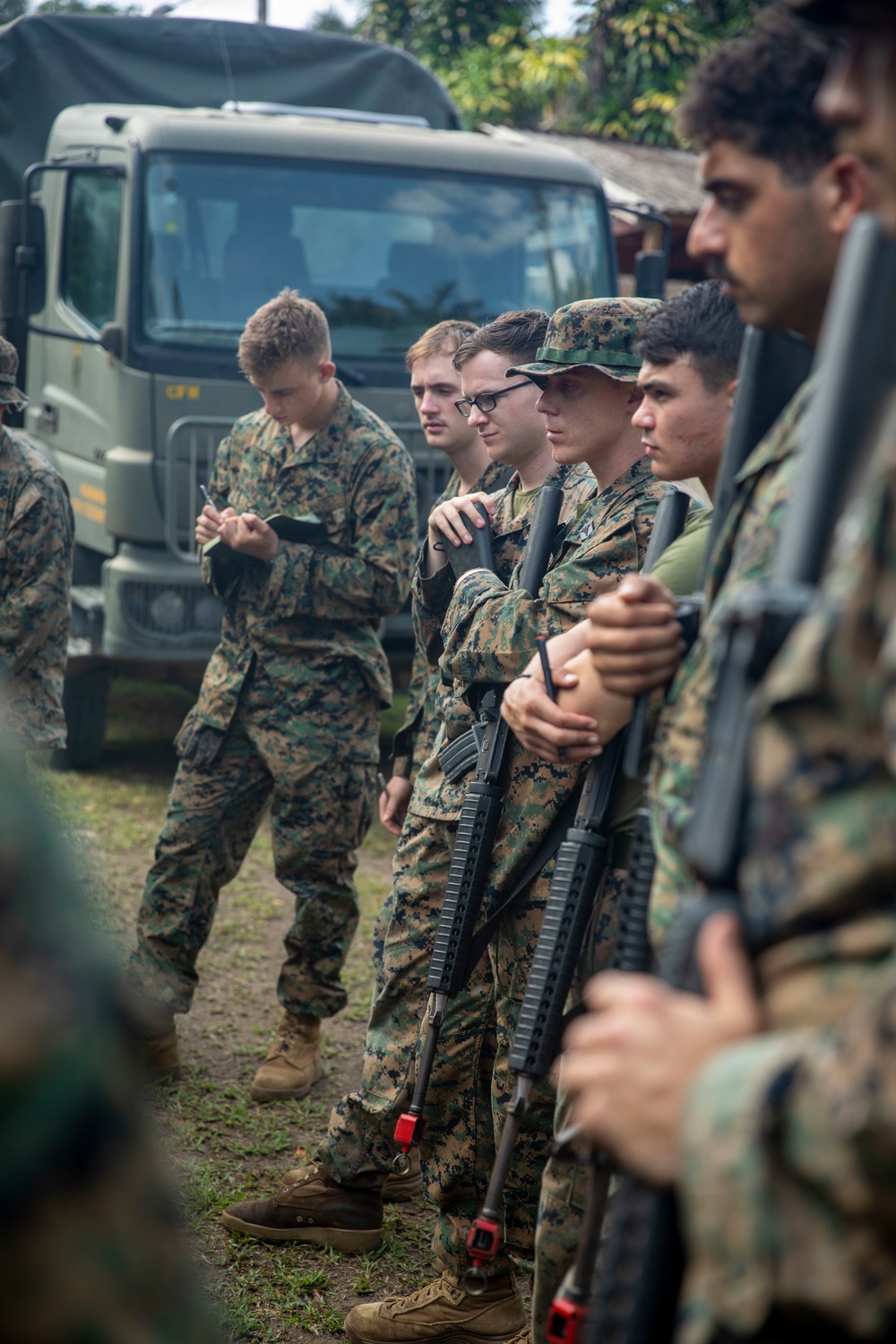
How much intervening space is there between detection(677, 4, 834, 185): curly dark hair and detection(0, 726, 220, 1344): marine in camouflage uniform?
100 centimetres

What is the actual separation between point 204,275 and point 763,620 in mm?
4970

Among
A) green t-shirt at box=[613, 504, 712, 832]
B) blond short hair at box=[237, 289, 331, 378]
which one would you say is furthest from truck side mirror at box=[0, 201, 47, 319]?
green t-shirt at box=[613, 504, 712, 832]

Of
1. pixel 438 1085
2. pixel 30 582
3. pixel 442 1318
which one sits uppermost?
pixel 30 582

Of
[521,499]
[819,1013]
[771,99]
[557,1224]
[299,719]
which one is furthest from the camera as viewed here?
[299,719]

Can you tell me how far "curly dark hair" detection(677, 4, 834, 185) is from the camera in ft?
4.53

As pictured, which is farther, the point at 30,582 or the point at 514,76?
the point at 514,76

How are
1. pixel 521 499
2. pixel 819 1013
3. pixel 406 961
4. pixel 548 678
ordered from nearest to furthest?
pixel 819 1013 < pixel 548 678 < pixel 406 961 < pixel 521 499

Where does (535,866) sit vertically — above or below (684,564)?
below

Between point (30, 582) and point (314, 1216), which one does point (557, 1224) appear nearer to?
point (314, 1216)

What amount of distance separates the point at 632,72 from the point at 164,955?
1624 centimetres

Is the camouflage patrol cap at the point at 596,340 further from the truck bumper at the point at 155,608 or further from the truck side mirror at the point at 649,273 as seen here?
the truck side mirror at the point at 649,273

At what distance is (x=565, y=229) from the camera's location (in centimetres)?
618

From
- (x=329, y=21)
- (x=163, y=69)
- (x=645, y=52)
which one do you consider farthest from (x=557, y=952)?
(x=329, y=21)

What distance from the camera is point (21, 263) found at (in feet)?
19.5
